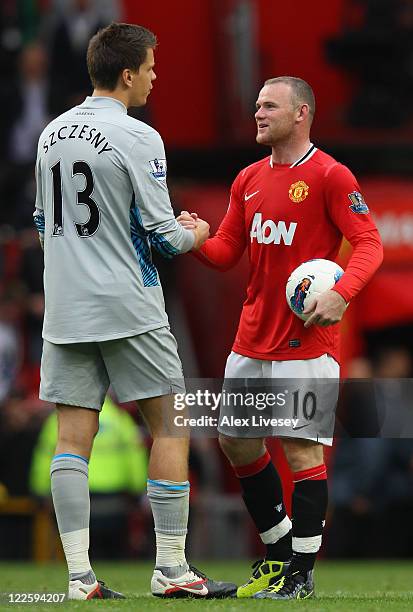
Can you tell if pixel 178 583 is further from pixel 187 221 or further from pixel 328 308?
pixel 187 221

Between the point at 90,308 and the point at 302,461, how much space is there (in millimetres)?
1172

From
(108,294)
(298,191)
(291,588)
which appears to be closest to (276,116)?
(298,191)

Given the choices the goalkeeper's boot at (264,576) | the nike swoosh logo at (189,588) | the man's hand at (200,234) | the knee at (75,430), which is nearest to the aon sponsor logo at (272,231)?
the man's hand at (200,234)

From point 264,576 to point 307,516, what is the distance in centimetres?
41

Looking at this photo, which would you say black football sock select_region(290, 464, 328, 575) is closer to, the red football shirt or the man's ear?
the red football shirt

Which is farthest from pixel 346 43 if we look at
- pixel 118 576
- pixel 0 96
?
pixel 118 576

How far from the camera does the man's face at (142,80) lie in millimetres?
7004

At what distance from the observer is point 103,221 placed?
270 inches

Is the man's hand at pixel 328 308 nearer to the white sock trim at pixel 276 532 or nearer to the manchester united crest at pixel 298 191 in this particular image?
the manchester united crest at pixel 298 191

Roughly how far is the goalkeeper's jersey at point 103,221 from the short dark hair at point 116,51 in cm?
19

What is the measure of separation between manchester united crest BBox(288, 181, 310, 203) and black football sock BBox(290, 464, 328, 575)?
3.94 ft

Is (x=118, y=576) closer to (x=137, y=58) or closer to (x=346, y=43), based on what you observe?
(x=137, y=58)

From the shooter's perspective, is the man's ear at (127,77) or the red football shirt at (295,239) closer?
the man's ear at (127,77)

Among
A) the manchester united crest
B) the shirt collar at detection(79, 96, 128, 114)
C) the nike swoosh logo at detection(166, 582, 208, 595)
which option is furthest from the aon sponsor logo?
the nike swoosh logo at detection(166, 582, 208, 595)
